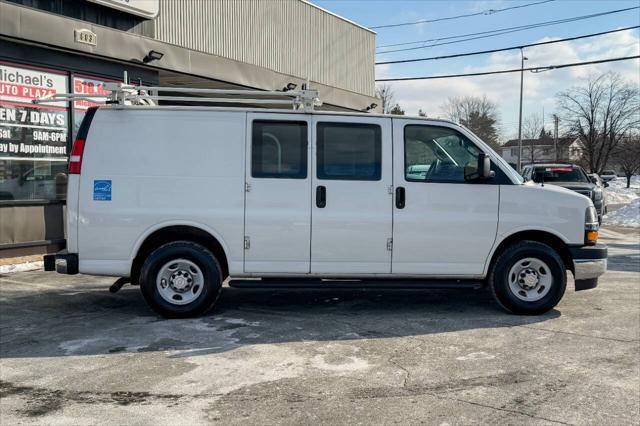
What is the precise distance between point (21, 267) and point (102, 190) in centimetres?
438

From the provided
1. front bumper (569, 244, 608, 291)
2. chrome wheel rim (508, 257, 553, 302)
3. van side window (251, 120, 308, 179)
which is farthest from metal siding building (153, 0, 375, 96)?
front bumper (569, 244, 608, 291)

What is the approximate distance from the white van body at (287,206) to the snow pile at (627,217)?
52.8 ft

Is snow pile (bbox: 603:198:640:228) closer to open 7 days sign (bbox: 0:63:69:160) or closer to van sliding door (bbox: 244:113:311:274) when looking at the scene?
van sliding door (bbox: 244:113:311:274)

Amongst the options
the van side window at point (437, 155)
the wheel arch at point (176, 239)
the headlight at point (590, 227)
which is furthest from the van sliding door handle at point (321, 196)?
the headlight at point (590, 227)

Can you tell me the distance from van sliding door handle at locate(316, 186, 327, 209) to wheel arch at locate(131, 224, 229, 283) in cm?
114

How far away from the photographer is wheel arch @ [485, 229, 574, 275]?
20.9 feet

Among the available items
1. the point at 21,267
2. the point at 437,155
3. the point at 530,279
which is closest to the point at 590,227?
the point at 530,279

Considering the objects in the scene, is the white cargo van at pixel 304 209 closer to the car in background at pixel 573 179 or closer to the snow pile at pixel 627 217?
the car in background at pixel 573 179

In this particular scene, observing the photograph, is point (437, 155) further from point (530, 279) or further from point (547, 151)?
point (547, 151)

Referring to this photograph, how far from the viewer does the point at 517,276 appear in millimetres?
6383

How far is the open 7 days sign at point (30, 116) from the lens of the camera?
30.5 ft

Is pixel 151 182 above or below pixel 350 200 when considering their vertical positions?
above

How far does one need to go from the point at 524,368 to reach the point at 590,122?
4721 cm

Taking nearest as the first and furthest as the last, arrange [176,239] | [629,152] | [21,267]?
[176,239]
[21,267]
[629,152]
